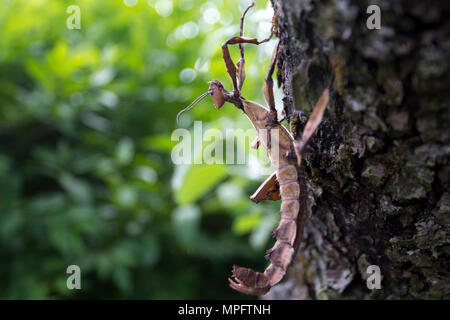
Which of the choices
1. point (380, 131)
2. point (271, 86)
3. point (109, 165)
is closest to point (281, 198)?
point (271, 86)

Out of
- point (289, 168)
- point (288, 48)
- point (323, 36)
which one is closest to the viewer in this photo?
point (323, 36)

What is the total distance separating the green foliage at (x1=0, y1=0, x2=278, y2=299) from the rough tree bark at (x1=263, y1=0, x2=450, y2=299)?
1114 mm

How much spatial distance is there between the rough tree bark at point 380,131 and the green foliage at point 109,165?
1114mm

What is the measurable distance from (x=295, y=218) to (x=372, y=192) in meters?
0.37

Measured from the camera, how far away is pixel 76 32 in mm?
3779

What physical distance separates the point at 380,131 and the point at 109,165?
8.12ft

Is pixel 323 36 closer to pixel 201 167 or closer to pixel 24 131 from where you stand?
pixel 201 167

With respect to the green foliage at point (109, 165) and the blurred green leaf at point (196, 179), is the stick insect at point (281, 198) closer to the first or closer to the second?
the blurred green leaf at point (196, 179)

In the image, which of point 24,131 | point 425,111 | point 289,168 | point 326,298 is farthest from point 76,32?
point 425,111

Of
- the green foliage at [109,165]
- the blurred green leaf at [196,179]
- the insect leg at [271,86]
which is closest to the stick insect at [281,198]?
the insect leg at [271,86]

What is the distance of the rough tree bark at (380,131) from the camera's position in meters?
0.80

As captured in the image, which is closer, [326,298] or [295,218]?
[295,218]

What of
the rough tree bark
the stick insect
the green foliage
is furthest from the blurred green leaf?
the rough tree bark

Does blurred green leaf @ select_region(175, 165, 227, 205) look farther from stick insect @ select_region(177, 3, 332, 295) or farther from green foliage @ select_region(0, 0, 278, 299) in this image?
stick insect @ select_region(177, 3, 332, 295)
